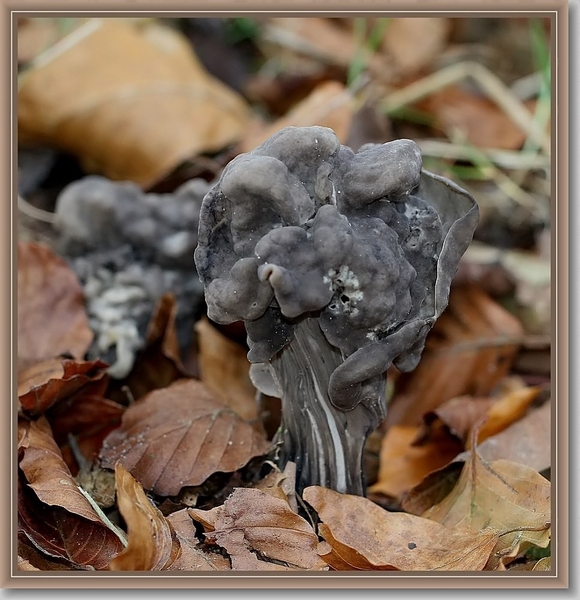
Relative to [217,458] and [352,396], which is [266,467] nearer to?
[217,458]

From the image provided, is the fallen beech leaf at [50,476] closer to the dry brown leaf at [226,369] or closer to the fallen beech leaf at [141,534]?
the fallen beech leaf at [141,534]

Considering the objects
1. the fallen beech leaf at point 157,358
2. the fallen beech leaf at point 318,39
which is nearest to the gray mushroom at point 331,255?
the fallen beech leaf at point 157,358

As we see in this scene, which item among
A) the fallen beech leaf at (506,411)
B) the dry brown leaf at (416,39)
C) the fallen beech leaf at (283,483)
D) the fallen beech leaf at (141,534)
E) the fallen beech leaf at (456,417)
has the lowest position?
the fallen beech leaf at (506,411)

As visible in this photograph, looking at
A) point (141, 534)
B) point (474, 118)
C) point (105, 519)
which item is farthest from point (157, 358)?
point (474, 118)

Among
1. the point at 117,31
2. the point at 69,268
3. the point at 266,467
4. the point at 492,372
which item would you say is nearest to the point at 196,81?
the point at 117,31

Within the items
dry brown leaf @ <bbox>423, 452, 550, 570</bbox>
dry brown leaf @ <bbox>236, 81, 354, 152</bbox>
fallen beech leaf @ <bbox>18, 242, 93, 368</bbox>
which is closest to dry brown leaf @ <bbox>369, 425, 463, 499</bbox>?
dry brown leaf @ <bbox>423, 452, 550, 570</bbox>

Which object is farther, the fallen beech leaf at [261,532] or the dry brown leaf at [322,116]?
the dry brown leaf at [322,116]

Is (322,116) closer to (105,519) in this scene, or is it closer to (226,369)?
(226,369)
